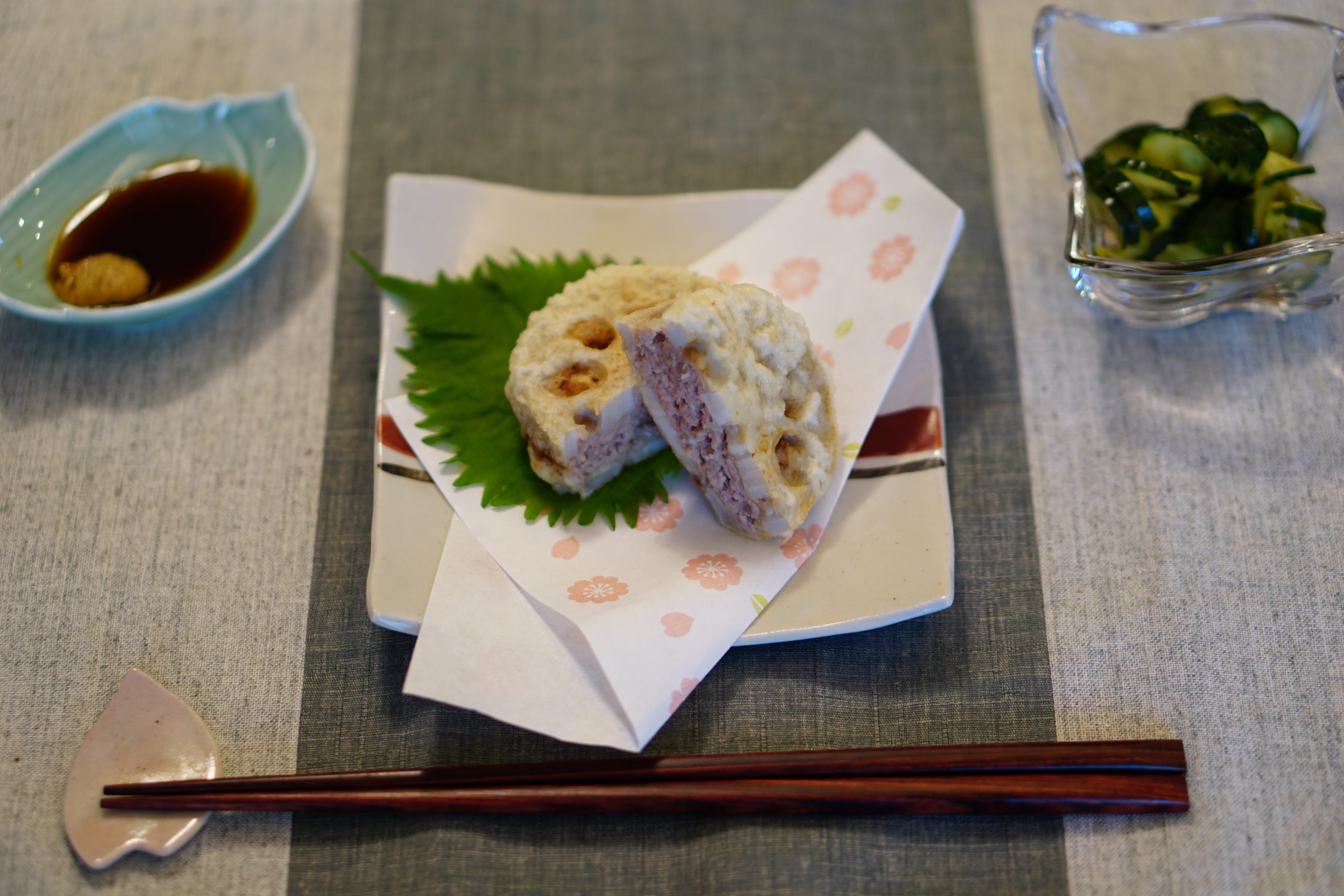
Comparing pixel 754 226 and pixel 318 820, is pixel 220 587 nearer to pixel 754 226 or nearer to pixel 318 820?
pixel 318 820

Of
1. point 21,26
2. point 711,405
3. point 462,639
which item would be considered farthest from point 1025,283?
point 21,26

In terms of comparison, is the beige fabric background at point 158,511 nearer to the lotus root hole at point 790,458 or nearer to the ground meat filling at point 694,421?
the ground meat filling at point 694,421

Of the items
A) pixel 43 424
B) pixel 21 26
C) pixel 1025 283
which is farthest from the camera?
pixel 21 26

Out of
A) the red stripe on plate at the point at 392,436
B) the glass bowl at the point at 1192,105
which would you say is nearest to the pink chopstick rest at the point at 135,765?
the red stripe on plate at the point at 392,436

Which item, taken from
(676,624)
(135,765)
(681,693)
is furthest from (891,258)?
(135,765)

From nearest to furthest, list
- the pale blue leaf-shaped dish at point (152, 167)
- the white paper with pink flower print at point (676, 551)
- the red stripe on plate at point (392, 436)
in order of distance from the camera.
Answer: the white paper with pink flower print at point (676, 551)
the red stripe on plate at point (392, 436)
the pale blue leaf-shaped dish at point (152, 167)

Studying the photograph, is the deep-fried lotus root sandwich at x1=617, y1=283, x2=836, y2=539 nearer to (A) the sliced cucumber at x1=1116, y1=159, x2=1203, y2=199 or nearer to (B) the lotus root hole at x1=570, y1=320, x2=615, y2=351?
(B) the lotus root hole at x1=570, y1=320, x2=615, y2=351

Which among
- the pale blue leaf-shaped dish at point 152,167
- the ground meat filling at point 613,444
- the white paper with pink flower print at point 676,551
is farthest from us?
the pale blue leaf-shaped dish at point 152,167
